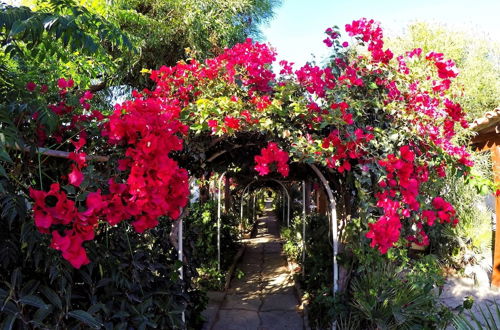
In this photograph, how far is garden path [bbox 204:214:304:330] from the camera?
507 centimetres

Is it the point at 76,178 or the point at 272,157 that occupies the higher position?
the point at 272,157

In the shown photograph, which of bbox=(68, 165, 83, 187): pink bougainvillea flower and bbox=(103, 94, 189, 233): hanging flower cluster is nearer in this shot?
bbox=(68, 165, 83, 187): pink bougainvillea flower

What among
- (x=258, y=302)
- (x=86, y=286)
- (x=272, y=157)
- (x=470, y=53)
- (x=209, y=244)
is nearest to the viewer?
(x=86, y=286)

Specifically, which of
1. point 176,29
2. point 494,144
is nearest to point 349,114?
point 494,144

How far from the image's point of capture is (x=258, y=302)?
5.99 meters

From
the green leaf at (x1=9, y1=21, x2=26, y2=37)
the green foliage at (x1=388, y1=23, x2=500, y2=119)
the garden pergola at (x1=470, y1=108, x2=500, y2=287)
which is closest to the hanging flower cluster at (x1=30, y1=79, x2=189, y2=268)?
the green leaf at (x1=9, y1=21, x2=26, y2=37)

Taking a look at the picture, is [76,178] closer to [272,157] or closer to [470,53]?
[272,157]

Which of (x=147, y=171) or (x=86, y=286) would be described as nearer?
(x=147, y=171)

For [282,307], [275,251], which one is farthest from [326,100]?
[275,251]

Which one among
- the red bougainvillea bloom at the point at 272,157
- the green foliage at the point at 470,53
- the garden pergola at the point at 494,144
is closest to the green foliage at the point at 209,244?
the red bougainvillea bloom at the point at 272,157

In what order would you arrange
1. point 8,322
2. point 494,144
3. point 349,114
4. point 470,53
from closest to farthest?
point 8,322 → point 349,114 → point 494,144 → point 470,53

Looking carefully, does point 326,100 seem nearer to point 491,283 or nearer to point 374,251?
point 374,251

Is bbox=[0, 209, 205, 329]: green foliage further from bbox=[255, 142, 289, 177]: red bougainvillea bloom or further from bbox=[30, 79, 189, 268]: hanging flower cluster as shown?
bbox=[255, 142, 289, 177]: red bougainvillea bloom

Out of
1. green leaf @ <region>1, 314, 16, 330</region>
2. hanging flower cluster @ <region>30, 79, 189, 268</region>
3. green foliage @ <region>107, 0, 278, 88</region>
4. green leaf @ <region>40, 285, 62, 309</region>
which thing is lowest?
green leaf @ <region>1, 314, 16, 330</region>
